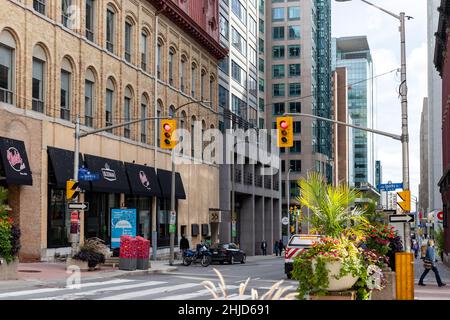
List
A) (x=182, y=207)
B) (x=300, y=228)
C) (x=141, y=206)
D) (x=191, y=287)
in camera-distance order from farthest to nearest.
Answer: (x=300, y=228)
(x=182, y=207)
(x=141, y=206)
(x=191, y=287)

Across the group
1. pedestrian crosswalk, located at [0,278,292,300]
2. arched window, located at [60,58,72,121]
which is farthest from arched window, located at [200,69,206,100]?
pedestrian crosswalk, located at [0,278,292,300]

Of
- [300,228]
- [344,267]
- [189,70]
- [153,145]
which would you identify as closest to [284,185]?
[300,228]

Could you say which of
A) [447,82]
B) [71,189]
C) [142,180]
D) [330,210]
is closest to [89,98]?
[142,180]

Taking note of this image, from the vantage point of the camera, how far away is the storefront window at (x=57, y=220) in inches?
1334

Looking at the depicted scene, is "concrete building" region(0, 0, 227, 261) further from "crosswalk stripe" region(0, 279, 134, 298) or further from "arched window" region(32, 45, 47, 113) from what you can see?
"crosswalk stripe" region(0, 279, 134, 298)

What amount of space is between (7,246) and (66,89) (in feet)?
54.2

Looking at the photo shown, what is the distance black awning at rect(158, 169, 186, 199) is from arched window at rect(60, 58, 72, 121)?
13492mm

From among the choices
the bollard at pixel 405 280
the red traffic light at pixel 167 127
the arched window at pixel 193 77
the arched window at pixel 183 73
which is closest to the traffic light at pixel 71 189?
the red traffic light at pixel 167 127

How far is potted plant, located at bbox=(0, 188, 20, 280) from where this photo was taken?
22.1 m

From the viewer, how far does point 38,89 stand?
34.0 meters

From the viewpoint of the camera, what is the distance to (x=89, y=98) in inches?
1574

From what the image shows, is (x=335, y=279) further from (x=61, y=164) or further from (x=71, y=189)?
(x=61, y=164)
